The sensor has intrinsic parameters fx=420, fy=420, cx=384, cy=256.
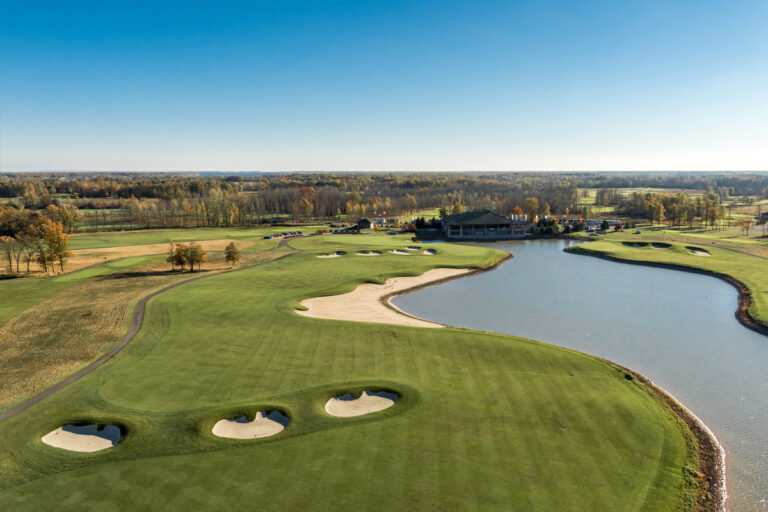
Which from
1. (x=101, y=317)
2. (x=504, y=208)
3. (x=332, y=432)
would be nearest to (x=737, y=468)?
(x=332, y=432)

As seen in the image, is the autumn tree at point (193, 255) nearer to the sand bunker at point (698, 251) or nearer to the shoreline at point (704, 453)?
the shoreline at point (704, 453)

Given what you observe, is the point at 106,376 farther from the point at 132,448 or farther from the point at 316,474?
the point at 316,474

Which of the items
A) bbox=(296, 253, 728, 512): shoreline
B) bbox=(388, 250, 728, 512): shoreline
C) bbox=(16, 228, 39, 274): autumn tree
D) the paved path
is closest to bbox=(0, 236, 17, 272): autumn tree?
bbox=(16, 228, 39, 274): autumn tree

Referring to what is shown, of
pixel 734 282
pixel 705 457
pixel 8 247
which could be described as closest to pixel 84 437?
pixel 705 457

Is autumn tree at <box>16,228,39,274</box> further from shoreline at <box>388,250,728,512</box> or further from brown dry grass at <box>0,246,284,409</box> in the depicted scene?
shoreline at <box>388,250,728,512</box>

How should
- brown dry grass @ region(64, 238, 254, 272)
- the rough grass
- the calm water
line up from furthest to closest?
the rough grass
brown dry grass @ region(64, 238, 254, 272)
the calm water

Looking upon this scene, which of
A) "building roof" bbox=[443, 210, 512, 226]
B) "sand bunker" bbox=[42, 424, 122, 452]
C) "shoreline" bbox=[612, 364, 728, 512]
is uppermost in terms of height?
"building roof" bbox=[443, 210, 512, 226]

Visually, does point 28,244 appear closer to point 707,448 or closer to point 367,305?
point 367,305
